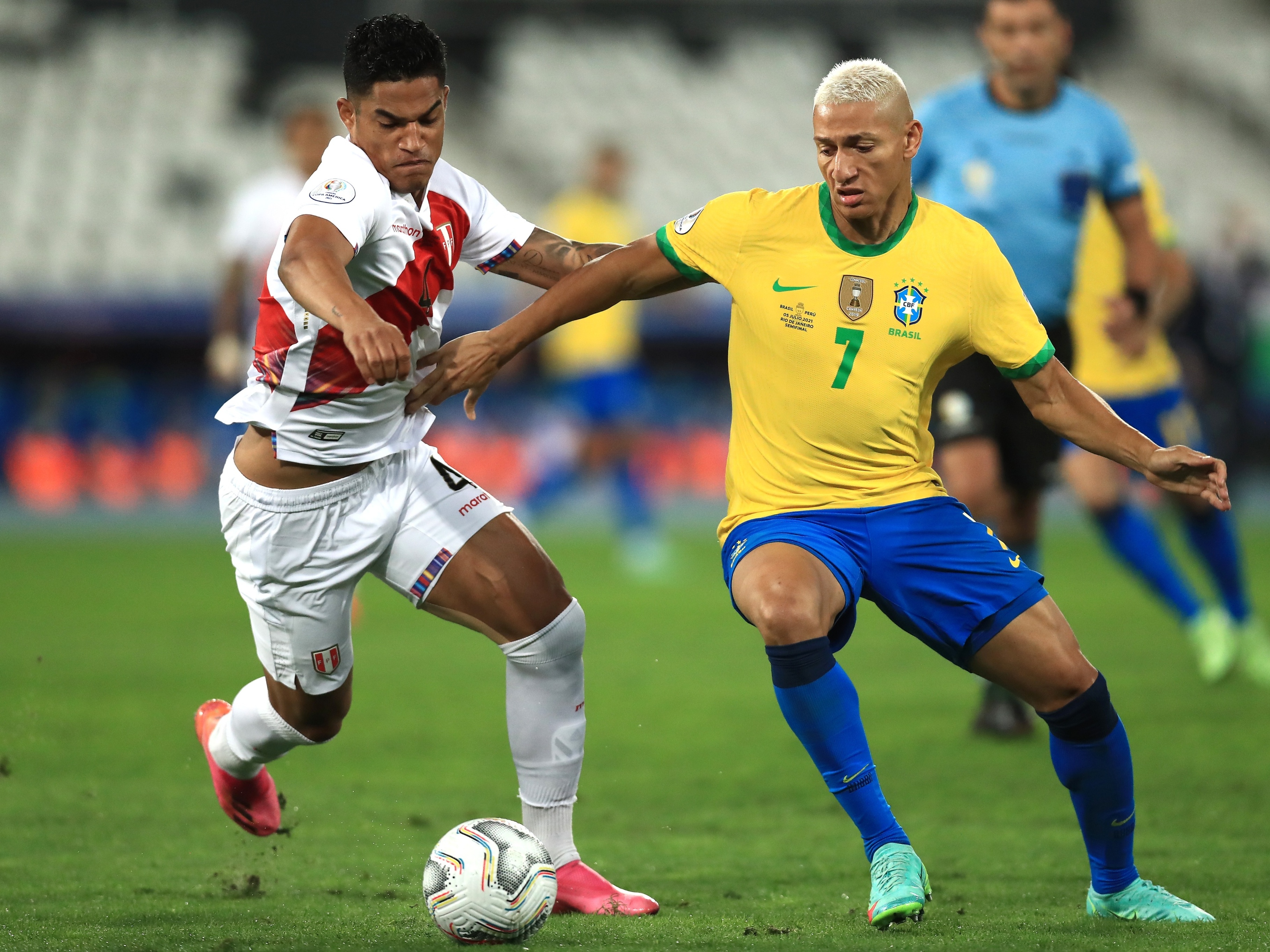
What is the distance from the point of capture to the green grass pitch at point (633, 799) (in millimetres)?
4039

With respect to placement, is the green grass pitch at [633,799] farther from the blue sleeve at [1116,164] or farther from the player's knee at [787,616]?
the blue sleeve at [1116,164]

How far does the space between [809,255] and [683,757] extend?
2.95m

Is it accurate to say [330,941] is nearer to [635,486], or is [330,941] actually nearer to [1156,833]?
[1156,833]

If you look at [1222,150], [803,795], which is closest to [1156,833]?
[803,795]

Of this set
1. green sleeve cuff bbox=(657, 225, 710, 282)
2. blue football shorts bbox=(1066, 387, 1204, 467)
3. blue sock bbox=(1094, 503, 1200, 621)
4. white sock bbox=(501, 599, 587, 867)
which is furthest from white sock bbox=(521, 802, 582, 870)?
blue sock bbox=(1094, 503, 1200, 621)

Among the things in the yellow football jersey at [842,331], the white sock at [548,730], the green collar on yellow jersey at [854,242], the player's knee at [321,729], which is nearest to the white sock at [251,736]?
the player's knee at [321,729]

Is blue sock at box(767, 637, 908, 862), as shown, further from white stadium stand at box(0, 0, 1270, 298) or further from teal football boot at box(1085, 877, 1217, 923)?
white stadium stand at box(0, 0, 1270, 298)

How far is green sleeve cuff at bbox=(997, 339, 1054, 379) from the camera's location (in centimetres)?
410

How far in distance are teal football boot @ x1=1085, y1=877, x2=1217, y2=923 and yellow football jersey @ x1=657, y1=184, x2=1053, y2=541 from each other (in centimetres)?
114

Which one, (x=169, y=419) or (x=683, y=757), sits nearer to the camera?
(x=683, y=757)

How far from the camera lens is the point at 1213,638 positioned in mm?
8172

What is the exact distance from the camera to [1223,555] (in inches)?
316

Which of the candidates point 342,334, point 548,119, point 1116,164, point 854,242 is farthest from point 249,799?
point 548,119

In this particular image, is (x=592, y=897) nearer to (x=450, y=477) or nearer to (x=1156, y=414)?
(x=450, y=477)
